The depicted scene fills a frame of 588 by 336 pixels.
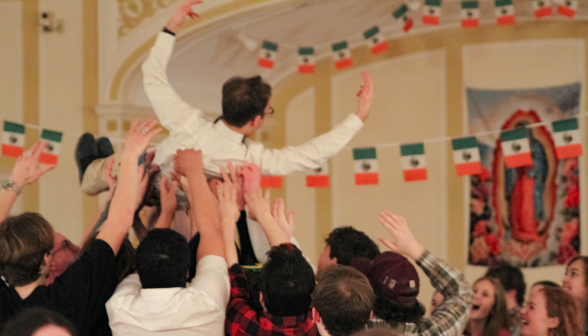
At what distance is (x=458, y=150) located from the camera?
3.88m

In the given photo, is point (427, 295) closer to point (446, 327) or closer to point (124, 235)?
point (446, 327)

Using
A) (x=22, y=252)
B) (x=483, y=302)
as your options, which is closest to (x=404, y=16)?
(x=483, y=302)

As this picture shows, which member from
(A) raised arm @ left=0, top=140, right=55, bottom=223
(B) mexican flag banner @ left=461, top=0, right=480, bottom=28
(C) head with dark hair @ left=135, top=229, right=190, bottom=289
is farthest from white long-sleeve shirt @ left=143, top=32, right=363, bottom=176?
(B) mexican flag banner @ left=461, top=0, right=480, bottom=28

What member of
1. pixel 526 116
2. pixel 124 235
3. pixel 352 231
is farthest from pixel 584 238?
pixel 124 235

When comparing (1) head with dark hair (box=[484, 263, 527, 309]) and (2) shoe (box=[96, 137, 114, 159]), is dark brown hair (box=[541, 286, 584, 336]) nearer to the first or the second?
(1) head with dark hair (box=[484, 263, 527, 309])

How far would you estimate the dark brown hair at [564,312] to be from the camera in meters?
2.50

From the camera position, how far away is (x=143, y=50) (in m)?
4.96

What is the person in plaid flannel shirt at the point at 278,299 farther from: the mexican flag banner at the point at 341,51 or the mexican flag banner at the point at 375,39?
the mexican flag banner at the point at 375,39

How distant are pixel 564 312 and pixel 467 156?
148 cm

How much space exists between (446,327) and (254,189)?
788 millimetres

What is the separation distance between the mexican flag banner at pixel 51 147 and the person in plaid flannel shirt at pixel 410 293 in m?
2.36

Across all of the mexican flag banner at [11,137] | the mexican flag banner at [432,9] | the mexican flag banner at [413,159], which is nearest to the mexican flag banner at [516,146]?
the mexican flag banner at [413,159]

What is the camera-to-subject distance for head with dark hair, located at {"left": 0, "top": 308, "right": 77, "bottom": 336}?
132 centimetres

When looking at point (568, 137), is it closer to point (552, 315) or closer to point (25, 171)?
point (552, 315)
